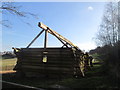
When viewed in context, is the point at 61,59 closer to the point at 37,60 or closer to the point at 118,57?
the point at 37,60

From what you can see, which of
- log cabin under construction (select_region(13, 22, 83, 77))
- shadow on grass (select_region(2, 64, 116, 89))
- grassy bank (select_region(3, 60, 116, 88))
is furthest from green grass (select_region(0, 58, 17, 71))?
grassy bank (select_region(3, 60, 116, 88))

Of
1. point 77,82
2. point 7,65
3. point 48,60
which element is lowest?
point 7,65

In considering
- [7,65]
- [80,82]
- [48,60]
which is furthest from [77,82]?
[7,65]

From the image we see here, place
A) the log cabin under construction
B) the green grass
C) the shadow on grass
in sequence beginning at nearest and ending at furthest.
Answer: the shadow on grass < the log cabin under construction < the green grass

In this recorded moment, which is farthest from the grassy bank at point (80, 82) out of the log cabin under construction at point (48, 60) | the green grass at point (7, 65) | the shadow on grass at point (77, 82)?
the green grass at point (7, 65)

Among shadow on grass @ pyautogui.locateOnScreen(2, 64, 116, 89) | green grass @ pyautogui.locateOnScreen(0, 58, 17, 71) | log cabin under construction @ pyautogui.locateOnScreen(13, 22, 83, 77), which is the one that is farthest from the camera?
green grass @ pyautogui.locateOnScreen(0, 58, 17, 71)

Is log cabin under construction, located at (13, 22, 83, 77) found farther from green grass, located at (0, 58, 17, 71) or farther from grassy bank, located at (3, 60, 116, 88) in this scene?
green grass, located at (0, 58, 17, 71)

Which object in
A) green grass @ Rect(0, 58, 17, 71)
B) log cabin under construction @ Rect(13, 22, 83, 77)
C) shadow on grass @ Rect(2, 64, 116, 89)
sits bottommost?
green grass @ Rect(0, 58, 17, 71)

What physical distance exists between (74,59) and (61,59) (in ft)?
2.98

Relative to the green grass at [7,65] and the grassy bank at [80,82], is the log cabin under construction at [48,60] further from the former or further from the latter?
the green grass at [7,65]

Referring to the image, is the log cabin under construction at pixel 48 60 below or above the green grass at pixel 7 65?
above

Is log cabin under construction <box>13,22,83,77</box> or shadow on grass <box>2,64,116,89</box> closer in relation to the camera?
shadow on grass <box>2,64,116,89</box>

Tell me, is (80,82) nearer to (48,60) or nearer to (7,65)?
(48,60)

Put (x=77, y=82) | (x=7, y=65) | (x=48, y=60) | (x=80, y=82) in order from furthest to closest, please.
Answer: (x=7, y=65), (x=48, y=60), (x=77, y=82), (x=80, y=82)
